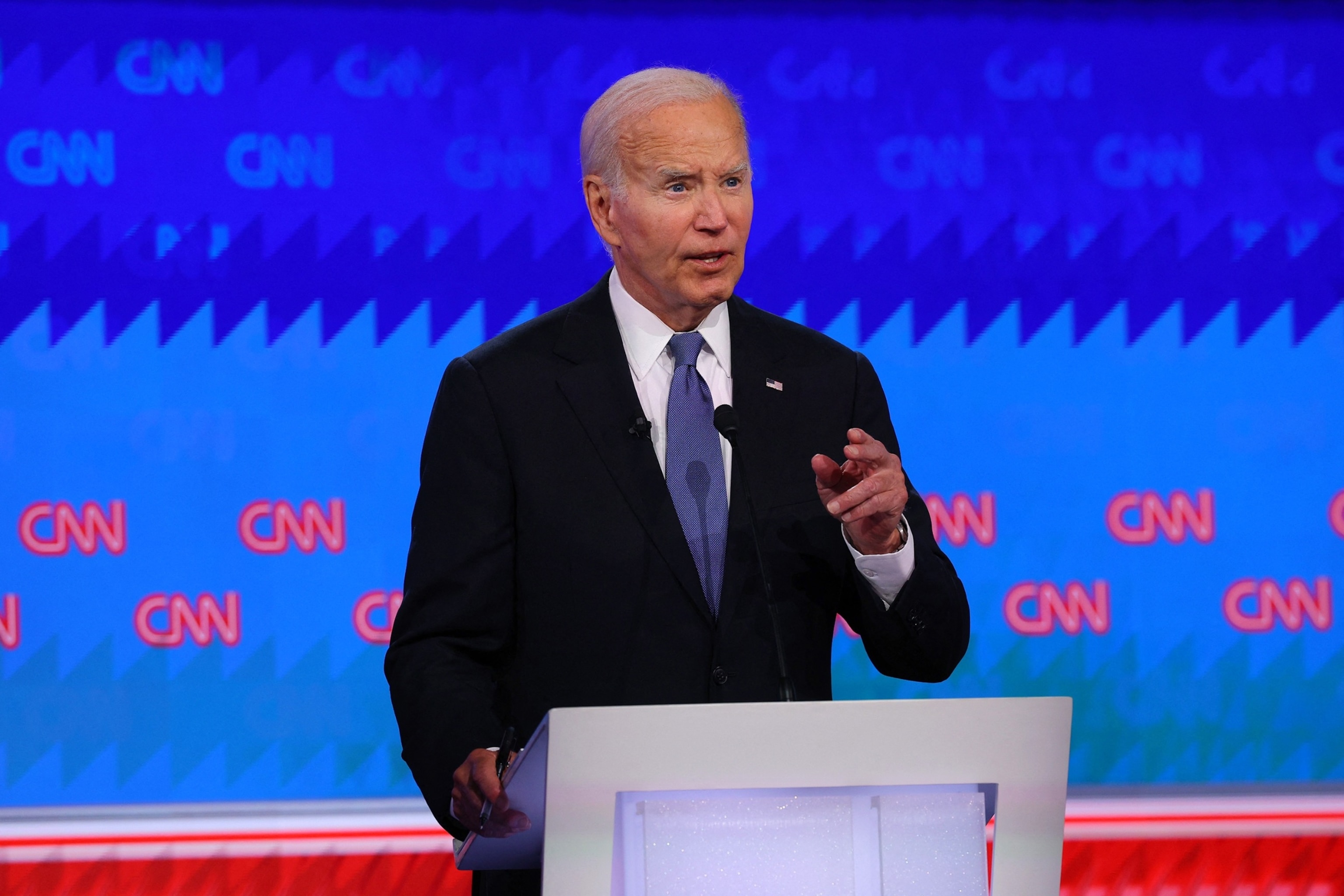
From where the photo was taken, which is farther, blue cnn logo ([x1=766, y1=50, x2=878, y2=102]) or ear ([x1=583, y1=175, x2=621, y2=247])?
blue cnn logo ([x1=766, y1=50, x2=878, y2=102])

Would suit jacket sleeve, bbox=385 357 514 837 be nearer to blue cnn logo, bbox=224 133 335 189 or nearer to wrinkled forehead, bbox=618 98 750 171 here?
wrinkled forehead, bbox=618 98 750 171

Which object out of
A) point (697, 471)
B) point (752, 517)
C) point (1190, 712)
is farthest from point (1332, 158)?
point (752, 517)

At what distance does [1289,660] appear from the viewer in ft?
9.27

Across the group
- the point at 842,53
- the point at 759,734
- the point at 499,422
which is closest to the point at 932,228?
the point at 842,53

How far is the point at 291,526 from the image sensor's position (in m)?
2.72

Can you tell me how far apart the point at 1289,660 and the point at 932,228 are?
3.80ft

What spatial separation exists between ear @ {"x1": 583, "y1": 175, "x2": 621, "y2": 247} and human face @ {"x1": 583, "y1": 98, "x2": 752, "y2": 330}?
0.12 feet

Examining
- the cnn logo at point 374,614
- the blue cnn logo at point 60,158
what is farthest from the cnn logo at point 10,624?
the blue cnn logo at point 60,158

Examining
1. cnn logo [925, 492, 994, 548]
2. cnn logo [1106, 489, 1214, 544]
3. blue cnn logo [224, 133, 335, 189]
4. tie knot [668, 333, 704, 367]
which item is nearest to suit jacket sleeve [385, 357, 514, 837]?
tie knot [668, 333, 704, 367]

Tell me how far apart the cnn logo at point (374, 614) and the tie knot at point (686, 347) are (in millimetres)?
1279

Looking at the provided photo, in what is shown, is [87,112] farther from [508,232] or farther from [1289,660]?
[1289,660]

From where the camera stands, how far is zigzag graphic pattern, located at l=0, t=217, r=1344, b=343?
8.95 feet

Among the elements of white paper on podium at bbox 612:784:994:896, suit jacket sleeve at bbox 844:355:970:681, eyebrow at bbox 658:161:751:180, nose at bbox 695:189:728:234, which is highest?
eyebrow at bbox 658:161:751:180

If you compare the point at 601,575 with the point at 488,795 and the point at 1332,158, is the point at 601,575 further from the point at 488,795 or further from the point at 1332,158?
the point at 1332,158
